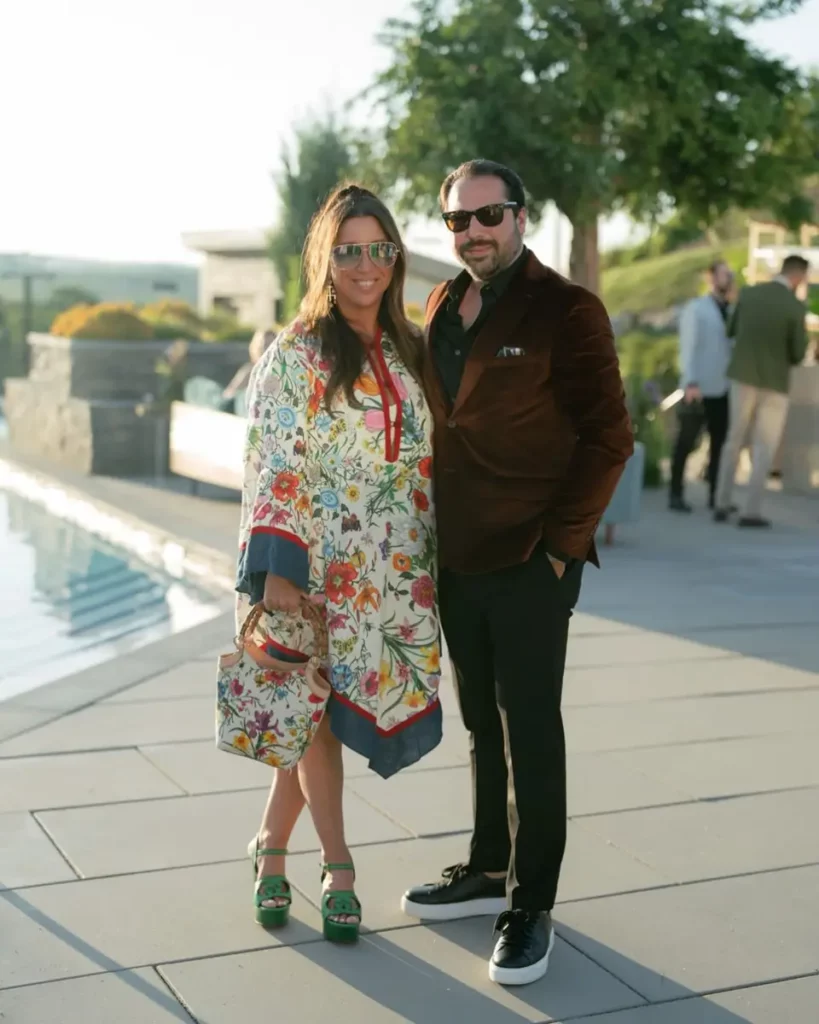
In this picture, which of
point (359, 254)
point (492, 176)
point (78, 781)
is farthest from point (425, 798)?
point (492, 176)

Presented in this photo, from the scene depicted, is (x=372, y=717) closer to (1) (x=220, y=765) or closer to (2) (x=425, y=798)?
(2) (x=425, y=798)

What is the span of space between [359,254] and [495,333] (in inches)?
13.9

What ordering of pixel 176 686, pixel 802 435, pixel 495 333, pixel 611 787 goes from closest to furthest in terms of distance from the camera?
1. pixel 495 333
2. pixel 611 787
3. pixel 176 686
4. pixel 802 435

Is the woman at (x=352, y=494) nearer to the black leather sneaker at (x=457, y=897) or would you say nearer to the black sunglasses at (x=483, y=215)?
the black sunglasses at (x=483, y=215)

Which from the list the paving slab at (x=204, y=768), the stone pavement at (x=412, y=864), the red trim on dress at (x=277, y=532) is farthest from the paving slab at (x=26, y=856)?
the red trim on dress at (x=277, y=532)

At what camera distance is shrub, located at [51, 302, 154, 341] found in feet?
53.2

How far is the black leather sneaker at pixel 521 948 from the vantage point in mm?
3357

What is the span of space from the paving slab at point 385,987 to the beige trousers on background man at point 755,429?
7.55 m

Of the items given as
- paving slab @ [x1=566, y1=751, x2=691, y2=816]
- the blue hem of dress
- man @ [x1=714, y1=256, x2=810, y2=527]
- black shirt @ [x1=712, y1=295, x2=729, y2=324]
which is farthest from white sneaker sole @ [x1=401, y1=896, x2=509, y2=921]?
black shirt @ [x1=712, y1=295, x2=729, y2=324]

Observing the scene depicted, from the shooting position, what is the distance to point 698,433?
1131 centimetres

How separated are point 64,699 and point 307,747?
96.9 inches

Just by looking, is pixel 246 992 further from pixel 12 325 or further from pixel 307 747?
pixel 12 325

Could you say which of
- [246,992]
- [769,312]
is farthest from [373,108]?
[246,992]

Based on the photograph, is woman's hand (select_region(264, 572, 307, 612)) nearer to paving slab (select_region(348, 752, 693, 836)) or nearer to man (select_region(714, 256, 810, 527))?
paving slab (select_region(348, 752, 693, 836))
